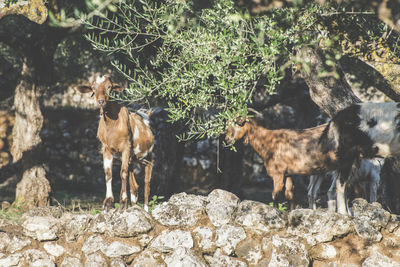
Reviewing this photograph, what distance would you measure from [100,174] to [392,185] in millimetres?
11293

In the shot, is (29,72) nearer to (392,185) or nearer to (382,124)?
(382,124)

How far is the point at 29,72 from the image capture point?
10672 mm

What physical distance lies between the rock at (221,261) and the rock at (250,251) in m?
0.10

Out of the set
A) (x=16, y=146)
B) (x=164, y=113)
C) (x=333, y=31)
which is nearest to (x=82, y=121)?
(x=164, y=113)

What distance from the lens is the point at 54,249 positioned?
7.41 meters

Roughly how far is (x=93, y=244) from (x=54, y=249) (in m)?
0.74

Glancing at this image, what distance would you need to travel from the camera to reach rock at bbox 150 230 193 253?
6906 millimetres

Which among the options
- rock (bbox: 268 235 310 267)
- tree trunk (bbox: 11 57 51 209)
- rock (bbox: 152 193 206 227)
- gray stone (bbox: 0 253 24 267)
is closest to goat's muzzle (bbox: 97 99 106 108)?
rock (bbox: 152 193 206 227)

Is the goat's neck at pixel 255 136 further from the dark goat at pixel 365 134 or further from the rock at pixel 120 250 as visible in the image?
the rock at pixel 120 250

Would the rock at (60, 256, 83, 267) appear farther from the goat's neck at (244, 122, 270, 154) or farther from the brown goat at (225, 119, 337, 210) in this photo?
the goat's neck at (244, 122, 270, 154)

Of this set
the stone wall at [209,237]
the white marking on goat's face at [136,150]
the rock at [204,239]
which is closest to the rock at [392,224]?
the stone wall at [209,237]

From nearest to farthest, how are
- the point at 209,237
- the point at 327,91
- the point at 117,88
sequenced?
the point at 209,237 < the point at 117,88 < the point at 327,91

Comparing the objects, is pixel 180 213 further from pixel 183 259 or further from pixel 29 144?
pixel 29 144

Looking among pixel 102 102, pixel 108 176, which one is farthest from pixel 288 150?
pixel 102 102
